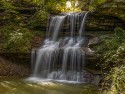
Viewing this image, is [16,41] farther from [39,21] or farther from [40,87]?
[40,87]

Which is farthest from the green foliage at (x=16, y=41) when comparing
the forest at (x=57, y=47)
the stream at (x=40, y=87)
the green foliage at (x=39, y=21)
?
the stream at (x=40, y=87)

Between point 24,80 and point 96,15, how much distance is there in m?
5.99

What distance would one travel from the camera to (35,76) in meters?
12.7

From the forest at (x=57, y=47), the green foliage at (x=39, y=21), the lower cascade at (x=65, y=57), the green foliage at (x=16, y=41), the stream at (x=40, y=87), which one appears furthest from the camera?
the green foliage at (x=39, y=21)

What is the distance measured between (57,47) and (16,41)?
7.84 feet

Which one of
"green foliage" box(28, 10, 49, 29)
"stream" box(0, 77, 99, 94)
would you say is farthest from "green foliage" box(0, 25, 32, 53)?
"stream" box(0, 77, 99, 94)

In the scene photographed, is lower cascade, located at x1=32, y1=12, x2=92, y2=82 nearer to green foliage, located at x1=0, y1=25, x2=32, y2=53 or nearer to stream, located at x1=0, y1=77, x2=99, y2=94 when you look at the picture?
green foliage, located at x1=0, y1=25, x2=32, y2=53

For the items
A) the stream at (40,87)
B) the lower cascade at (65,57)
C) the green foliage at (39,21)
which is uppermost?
the green foliage at (39,21)

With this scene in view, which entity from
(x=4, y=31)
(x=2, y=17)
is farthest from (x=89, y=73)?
(x=2, y=17)

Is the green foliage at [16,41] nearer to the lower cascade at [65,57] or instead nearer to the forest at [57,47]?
the forest at [57,47]

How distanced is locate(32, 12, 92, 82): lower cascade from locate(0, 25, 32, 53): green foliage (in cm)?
80

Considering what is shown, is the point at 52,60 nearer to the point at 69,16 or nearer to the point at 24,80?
the point at 24,80

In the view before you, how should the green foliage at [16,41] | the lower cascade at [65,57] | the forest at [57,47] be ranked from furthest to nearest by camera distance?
the green foliage at [16,41] → the lower cascade at [65,57] → the forest at [57,47]

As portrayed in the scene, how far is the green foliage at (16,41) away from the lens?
13.3 metres
